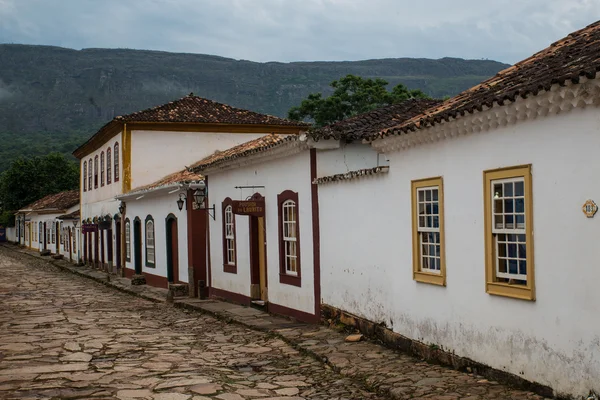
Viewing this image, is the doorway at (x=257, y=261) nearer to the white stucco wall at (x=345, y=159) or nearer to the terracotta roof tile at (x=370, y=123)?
the white stucco wall at (x=345, y=159)

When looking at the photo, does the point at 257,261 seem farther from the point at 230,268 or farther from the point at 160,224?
the point at 160,224

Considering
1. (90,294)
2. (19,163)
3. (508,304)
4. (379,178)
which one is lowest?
(90,294)

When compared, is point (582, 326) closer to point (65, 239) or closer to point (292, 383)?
point (292, 383)

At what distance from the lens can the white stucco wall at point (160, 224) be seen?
798 inches

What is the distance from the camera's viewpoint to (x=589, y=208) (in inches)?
247

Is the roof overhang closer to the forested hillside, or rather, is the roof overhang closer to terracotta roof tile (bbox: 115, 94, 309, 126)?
terracotta roof tile (bbox: 115, 94, 309, 126)

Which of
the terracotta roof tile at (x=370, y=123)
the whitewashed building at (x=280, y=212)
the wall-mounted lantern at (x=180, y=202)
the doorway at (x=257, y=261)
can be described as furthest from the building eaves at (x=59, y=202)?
the terracotta roof tile at (x=370, y=123)

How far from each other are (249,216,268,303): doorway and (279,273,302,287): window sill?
113 centimetres

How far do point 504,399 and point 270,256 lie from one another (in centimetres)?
824

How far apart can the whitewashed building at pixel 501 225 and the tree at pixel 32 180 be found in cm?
5597

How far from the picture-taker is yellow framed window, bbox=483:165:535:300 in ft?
23.4

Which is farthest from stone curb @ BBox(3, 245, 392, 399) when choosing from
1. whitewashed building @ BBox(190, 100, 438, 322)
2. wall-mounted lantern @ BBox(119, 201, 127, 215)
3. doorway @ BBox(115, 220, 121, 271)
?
wall-mounted lantern @ BBox(119, 201, 127, 215)

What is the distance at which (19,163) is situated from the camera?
61812mm

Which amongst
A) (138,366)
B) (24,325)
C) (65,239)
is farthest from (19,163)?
(138,366)
